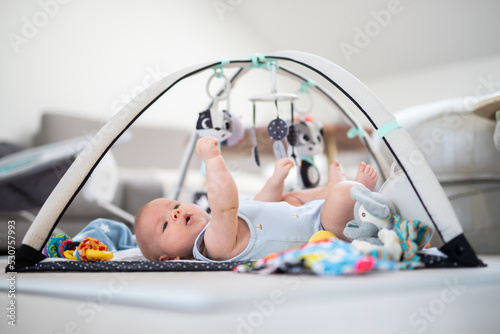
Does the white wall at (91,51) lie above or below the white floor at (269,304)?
above

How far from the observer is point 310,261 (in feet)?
1.92

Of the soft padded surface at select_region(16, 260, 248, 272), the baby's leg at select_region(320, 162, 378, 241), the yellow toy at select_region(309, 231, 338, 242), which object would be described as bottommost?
the soft padded surface at select_region(16, 260, 248, 272)

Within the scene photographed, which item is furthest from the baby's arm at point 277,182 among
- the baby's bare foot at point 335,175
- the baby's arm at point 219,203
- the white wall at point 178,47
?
the white wall at point 178,47

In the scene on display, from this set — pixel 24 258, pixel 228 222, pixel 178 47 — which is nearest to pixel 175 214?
pixel 228 222

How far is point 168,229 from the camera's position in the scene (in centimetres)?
99

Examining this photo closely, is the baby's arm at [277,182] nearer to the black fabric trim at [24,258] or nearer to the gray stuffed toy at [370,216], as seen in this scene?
the gray stuffed toy at [370,216]

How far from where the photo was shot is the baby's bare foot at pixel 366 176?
0.98 metres

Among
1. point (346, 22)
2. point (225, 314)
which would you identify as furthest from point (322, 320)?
point (346, 22)

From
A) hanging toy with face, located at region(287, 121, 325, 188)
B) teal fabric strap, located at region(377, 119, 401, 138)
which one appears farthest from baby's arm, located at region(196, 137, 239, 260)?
hanging toy with face, located at region(287, 121, 325, 188)

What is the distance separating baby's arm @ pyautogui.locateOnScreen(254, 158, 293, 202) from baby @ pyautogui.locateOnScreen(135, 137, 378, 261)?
0.44ft

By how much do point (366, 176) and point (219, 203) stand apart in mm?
344

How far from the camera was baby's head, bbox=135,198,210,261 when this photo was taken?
0.98 meters

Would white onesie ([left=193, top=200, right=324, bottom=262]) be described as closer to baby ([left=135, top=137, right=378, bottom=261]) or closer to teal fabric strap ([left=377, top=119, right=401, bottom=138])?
baby ([left=135, top=137, right=378, bottom=261])

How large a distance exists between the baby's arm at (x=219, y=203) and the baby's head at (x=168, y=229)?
94mm
